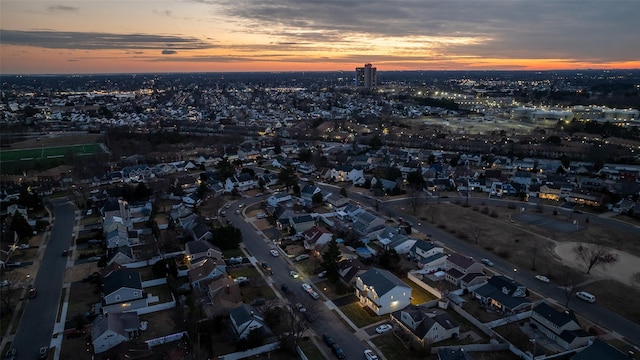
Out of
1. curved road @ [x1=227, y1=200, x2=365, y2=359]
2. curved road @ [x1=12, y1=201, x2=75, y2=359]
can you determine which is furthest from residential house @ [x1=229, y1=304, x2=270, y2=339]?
curved road @ [x1=12, y1=201, x2=75, y2=359]

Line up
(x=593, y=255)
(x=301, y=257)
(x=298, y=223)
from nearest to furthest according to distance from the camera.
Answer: (x=593, y=255) < (x=301, y=257) < (x=298, y=223)

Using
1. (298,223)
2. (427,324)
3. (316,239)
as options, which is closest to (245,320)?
(427,324)

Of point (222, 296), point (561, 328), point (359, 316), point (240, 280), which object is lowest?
point (359, 316)

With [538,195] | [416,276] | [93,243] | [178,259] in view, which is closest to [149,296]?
[178,259]

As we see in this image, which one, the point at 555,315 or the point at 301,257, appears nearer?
the point at 555,315

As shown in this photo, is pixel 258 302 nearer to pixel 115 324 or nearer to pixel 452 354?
pixel 115 324

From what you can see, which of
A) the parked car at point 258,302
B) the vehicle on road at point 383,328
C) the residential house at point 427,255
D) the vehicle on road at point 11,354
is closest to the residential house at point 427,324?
the vehicle on road at point 383,328
